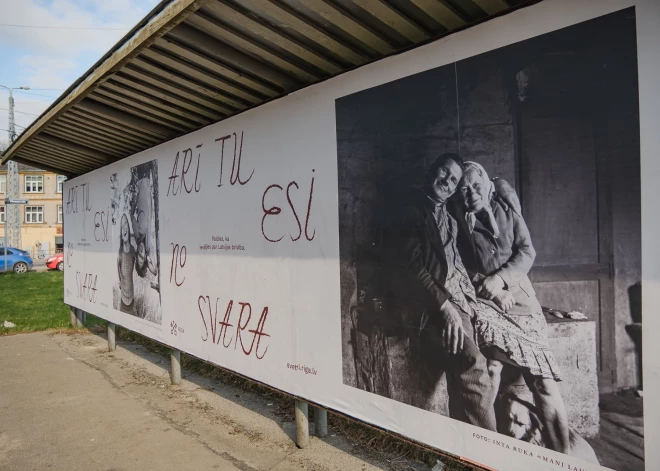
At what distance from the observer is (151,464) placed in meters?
3.87

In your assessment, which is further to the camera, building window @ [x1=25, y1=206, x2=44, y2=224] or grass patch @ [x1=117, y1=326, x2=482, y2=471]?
building window @ [x1=25, y1=206, x2=44, y2=224]

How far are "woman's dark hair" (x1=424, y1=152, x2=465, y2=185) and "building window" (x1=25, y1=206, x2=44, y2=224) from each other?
4949 centimetres

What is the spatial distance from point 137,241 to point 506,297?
528 cm

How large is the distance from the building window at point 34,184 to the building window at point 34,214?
62.0 inches

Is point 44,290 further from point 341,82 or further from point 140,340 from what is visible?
point 341,82

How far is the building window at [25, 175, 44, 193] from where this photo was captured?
145 feet

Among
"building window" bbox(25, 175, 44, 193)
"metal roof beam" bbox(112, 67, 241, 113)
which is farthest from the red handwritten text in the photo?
"building window" bbox(25, 175, 44, 193)

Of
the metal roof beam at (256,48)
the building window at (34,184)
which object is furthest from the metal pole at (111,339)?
the building window at (34,184)

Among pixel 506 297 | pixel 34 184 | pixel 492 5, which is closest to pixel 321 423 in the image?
pixel 506 297

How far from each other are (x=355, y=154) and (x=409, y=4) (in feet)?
3.18

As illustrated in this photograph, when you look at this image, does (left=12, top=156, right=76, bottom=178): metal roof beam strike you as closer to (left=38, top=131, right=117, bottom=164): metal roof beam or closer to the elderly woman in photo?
(left=38, top=131, right=117, bottom=164): metal roof beam

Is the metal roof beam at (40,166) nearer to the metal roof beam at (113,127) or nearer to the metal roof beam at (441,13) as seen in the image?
the metal roof beam at (113,127)

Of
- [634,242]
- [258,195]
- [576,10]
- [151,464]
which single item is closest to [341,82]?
[258,195]

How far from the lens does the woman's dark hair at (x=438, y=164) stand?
261cm
